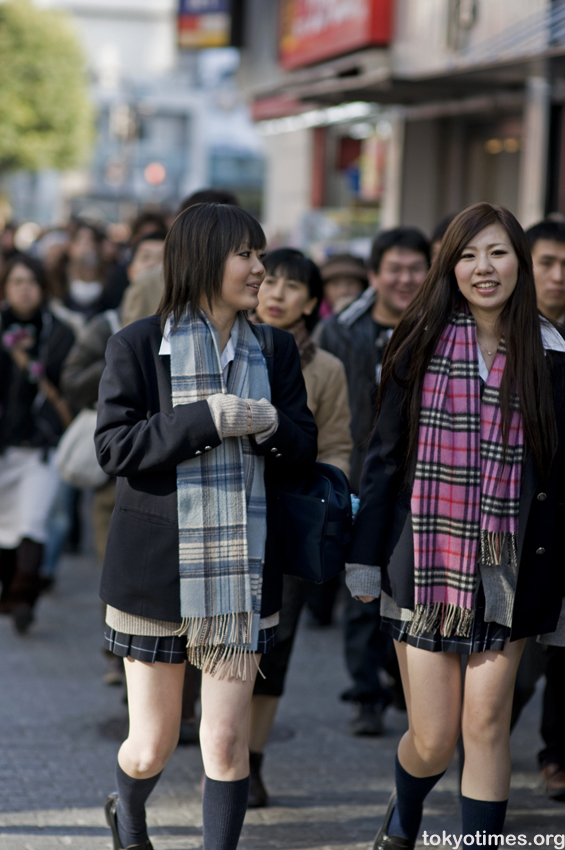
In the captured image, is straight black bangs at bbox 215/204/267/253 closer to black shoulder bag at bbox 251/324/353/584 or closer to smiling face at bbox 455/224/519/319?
black shoulder bag at bbox 251/324/353/584

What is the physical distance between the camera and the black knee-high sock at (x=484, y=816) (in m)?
3.39

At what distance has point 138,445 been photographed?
3.16m

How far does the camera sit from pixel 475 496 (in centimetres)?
339

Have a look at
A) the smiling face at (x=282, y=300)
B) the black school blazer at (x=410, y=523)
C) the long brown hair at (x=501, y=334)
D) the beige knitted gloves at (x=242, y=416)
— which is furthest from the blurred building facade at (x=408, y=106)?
the beige knitted gloves at (x=242, y=416)

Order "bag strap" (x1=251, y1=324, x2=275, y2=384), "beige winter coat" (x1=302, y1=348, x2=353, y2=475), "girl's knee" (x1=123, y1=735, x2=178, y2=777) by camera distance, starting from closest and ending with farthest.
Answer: "girl's knee" (x1=123, y1=735, x2=178, y2=777) → "bag strap" (x1=251, y1=324, x2=275, y2=384) → "beige winter coat" (x1=302, y1=348, x2=353, y2=475)

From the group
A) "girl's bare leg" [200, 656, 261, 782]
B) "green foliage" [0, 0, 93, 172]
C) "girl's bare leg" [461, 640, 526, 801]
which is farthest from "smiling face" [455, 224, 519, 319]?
"green foliage" [0, 0, 93, 172]

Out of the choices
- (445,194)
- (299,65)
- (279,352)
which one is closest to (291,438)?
(279,352)

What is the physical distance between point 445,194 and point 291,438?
422 inches

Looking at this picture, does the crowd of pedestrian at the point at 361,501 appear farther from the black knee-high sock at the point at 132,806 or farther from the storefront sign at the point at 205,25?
the storefront sign at the point at 205,25

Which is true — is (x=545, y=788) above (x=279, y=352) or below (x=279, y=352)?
below

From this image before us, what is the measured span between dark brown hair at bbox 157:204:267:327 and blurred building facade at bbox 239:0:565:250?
5259mm

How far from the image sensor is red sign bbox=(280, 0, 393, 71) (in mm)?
13180

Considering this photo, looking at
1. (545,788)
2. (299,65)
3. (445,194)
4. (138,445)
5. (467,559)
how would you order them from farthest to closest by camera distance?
(299,65) < (445,194) < (545,788) < (467,559) < (138,445)

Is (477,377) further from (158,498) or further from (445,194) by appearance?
(445,194)
